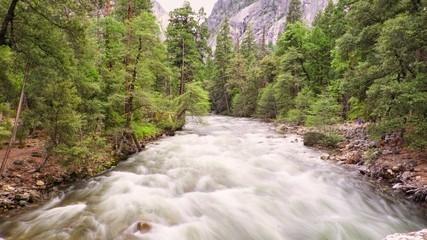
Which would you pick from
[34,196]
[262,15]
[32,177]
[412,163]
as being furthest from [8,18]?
[262,15]

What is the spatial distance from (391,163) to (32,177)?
1260cm

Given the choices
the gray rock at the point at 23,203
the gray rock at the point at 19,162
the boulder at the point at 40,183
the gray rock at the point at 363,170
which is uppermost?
the gray rock at the point at 19,162

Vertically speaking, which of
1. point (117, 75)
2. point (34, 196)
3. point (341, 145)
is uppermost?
point (117, 75)

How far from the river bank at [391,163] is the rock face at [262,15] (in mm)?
73776

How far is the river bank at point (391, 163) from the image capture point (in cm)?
723

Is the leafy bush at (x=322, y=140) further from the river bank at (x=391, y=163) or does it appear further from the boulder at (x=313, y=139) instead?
the river bank at (x=391, y=163)

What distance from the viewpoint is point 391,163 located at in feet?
28.9

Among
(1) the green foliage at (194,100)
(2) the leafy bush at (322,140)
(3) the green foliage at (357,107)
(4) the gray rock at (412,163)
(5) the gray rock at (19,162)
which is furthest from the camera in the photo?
(1) the green foliage at (194,100)

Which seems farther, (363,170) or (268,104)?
(268,104)

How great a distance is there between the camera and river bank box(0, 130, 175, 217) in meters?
6.37

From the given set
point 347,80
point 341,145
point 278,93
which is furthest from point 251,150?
point 278,93

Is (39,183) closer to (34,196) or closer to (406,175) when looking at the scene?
(34,196)

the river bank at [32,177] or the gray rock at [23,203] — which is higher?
the river bank at [32,177]

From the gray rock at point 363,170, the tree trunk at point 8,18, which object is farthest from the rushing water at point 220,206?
the tree trunk at point 8,18
